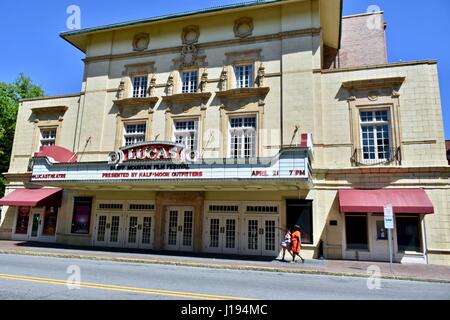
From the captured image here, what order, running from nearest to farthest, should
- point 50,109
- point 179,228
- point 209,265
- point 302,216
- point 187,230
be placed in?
point 209,265, point 302,216, point 187,230, point 179,228, point 50,109

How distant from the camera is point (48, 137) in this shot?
2469cm

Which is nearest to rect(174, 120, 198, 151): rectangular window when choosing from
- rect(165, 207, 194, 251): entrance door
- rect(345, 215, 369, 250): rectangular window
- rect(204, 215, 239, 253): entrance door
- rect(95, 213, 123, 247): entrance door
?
rect(165, 207, 194, 251): entrance door

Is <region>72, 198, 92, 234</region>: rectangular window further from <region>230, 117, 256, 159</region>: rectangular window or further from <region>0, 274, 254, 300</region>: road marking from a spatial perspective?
<region>0, 274, 254, 300</region>: road marking

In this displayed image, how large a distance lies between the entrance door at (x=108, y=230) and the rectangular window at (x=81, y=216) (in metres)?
0.68

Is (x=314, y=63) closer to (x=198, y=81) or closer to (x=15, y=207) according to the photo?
(x=198, y=81)

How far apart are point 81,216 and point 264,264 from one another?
498 inches

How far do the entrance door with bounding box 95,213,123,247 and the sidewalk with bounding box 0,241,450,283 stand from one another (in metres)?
2.44

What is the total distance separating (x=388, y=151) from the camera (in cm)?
1764

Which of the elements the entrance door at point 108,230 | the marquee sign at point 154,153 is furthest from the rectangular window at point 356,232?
the entrance door at point 108,230

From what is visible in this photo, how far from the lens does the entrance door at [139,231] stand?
2030 centimetres

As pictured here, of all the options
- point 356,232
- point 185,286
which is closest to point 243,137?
point 356,232

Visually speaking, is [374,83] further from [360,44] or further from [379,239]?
[360,44]

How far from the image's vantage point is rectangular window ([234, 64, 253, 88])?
20594 mm
